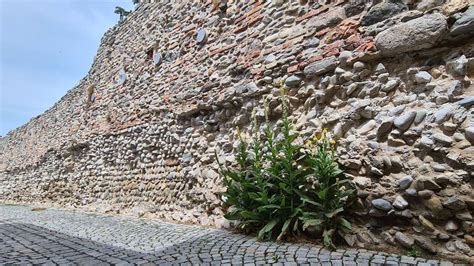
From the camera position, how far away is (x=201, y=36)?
5992mm

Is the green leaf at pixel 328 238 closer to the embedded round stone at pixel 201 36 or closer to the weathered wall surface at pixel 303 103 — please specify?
the weathered wall surface at pixel 303 103

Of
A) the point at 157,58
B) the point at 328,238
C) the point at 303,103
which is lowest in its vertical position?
the point at 328,238

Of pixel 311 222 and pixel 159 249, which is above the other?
pixel 159 249

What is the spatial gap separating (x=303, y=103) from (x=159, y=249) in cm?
226

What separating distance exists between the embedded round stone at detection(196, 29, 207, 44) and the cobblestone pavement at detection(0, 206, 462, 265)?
304 cm

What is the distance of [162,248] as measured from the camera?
3.56 meters

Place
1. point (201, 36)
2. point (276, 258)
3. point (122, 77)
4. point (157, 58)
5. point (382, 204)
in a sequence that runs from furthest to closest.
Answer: point (122, 77) → point (157, 58) → point (201, 36) → point (382, 204) → point (276, 258)

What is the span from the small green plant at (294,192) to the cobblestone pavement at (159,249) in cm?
23

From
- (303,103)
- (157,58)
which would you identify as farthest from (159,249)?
(157,58)

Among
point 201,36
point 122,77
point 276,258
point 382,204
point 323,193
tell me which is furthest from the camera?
point 122,77

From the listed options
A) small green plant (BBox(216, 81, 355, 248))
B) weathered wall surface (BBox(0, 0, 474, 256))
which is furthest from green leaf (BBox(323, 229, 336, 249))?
weathered wall surface (BBox(0, 0, 474, 256))

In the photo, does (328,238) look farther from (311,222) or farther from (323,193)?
(323,193)

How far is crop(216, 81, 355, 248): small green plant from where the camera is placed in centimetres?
327

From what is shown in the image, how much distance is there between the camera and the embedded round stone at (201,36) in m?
5.93
